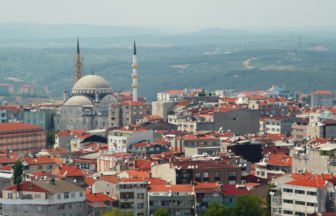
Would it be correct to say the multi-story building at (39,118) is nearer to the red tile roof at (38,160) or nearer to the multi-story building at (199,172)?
the red tile roof at (38,160)

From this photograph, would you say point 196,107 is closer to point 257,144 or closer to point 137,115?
point 137,115

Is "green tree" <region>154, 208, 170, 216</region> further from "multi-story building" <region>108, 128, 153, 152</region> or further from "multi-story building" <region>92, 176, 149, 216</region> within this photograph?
"multi-story building" <region>108, 128, 153, 152</region>

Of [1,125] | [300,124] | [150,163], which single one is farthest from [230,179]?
[1,125]

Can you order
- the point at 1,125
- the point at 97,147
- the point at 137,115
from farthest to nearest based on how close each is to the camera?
the point at 137,115, the point at 1,125, the point at 97,147

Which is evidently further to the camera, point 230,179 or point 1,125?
point 1,125

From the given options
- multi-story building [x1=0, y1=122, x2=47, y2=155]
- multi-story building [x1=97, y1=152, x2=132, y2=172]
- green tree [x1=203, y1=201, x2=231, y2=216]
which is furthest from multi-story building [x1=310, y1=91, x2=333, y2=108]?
green tree [x1=203, y1=201, x2=231, y2=216]

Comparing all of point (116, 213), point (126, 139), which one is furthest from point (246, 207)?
point (126, 139)
